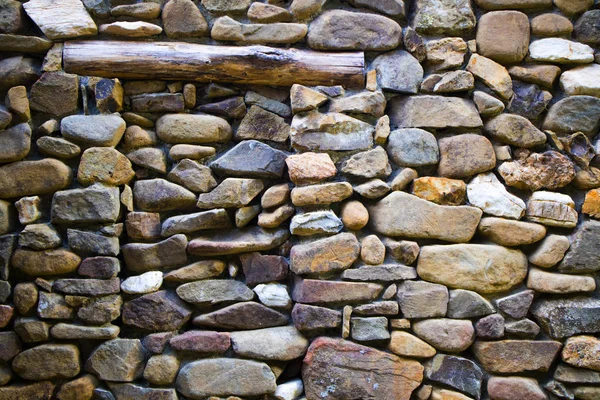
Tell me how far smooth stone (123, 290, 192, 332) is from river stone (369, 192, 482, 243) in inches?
34.7

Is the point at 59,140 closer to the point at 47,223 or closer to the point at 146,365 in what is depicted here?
the point at 47,223

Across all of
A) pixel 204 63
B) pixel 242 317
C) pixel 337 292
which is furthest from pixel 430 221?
pixel 204 63

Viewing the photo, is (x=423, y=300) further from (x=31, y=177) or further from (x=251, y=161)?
(x=31, y=177)

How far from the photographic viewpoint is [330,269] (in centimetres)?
195

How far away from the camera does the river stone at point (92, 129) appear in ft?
6.57

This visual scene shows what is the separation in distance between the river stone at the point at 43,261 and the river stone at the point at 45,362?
0.29m

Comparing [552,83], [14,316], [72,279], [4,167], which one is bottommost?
[14,316]

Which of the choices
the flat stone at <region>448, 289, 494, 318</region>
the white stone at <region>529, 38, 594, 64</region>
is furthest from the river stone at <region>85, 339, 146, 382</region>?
the white stone at <region>529, 38, 594, 64</region>

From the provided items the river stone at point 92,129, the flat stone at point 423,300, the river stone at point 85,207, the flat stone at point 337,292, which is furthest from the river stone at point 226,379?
the river stone at point 92,129

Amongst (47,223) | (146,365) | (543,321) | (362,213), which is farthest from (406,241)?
(47,223)

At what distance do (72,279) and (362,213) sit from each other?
45.4 inches

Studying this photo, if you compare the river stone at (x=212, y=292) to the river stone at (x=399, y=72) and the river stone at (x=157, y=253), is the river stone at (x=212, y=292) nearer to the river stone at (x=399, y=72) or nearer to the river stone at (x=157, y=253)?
the river stone at (x=157, y=253)

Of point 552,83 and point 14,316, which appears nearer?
point 14,316

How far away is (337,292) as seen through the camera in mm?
1938
